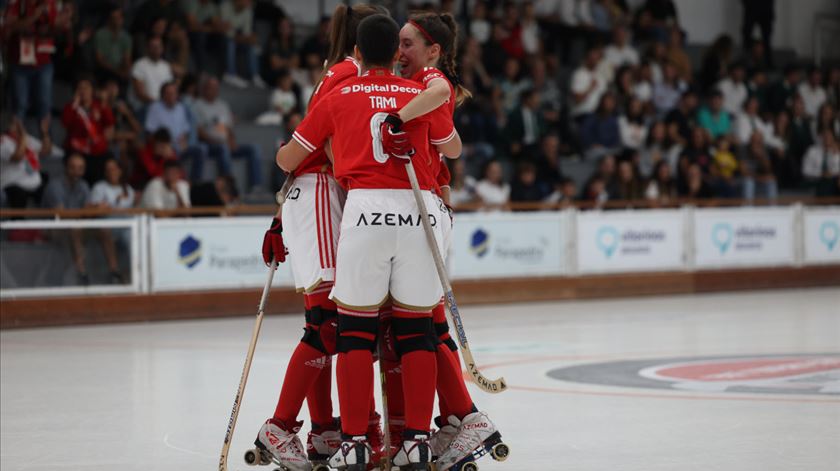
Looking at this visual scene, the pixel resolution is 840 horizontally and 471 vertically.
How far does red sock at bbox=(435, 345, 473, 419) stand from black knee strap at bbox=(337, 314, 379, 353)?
1.22 ft

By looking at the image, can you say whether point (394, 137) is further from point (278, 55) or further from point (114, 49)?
point (278, 55)

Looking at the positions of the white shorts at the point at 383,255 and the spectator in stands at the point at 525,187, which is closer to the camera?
the white shorts at the point at 383,255

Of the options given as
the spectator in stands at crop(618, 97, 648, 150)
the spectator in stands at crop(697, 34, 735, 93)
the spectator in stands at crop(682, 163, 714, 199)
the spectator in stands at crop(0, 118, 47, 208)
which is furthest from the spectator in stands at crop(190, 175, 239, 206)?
the spectator in stands at crop(697, 34, 735, 93)

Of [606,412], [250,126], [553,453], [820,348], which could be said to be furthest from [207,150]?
[553,453]

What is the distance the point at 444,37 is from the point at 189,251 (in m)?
9.26

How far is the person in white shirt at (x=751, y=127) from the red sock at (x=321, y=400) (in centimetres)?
1735

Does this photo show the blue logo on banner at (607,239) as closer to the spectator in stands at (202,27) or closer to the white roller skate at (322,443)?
the spectator in stands at (202,27)

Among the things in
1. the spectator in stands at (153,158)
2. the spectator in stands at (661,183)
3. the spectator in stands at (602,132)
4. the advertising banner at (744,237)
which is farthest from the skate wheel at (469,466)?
the spectator in stands at (602,132)

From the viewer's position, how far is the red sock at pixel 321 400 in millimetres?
5449

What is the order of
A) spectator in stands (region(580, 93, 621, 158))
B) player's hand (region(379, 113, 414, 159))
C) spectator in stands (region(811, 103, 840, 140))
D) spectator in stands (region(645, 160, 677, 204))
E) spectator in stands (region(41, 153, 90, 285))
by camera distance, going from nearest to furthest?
player's hand (region(379, 113, 414, 159)), spectator in stands (region(41, 153, 90, 285)), spectator in stands (region(645, 160, 677, 204)), spectator in stands (region(580, 93, 621, 158)), spectator in stands (region(811, 103, 840, 140))

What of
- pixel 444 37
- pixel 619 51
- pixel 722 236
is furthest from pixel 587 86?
pixel 444 37

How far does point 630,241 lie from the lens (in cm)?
1722

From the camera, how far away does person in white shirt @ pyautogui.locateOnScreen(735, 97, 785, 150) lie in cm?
2183

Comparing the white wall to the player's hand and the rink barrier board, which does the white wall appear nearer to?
the rink barrier board
